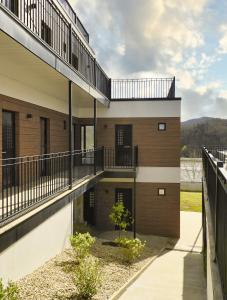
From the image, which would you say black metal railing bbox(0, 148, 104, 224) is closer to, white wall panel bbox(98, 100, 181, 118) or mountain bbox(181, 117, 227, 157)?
white wall panel bbox(98, 100, 181, 118)

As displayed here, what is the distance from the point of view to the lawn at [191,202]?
2358 cm

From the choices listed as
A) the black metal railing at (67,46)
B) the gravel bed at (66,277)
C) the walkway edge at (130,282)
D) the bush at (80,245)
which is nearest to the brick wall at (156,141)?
the black metal railing at (67,46)

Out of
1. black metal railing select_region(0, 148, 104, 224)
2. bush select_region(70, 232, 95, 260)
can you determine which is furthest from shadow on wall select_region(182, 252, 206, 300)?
black metal railing select_region(0, 148, 104, 224)

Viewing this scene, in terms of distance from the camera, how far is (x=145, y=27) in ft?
61.6

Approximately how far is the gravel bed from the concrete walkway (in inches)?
16.0

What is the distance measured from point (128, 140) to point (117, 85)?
10.2 feet

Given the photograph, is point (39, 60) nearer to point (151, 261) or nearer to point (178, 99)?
point (151, 261)

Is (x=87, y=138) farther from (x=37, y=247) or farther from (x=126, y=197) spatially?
(x=37, y=247)

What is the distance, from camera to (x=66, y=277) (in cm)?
802

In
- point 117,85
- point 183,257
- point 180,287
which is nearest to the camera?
point 180,287

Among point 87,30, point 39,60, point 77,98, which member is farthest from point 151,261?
point 87,30

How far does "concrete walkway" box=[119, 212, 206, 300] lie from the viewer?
863 cm

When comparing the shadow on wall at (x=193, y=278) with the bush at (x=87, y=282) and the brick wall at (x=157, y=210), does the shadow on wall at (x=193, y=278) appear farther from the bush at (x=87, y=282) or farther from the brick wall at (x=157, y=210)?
the bush at (x=87, y=282)

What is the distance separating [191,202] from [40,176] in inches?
768
